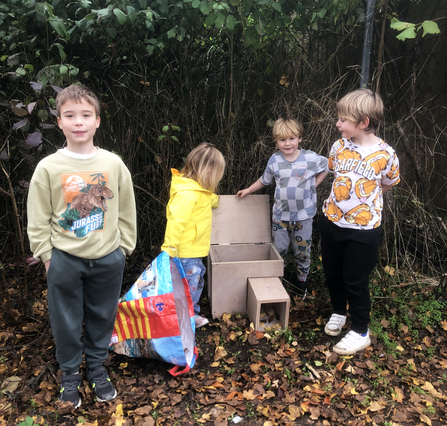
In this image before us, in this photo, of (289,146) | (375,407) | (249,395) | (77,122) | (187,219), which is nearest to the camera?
(77,122)

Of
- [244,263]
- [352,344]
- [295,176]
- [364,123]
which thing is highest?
[364,123]

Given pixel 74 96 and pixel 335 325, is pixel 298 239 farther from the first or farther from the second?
pixel 74 96

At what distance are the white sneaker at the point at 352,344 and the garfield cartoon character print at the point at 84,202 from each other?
1925mm

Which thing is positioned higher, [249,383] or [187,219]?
[187,219]

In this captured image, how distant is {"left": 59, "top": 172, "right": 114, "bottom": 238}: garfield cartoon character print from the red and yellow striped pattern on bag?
645mm

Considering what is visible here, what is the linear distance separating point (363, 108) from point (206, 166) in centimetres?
116

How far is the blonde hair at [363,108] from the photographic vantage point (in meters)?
2.30

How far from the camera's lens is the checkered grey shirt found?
3.08m

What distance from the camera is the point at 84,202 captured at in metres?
1.95

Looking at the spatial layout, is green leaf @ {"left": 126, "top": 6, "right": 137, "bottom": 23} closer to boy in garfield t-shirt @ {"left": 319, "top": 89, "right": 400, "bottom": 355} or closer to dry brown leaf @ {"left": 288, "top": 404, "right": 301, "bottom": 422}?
boy in garfield t-shirt @ {"left": 319, "top": 89, "right": 400, "bottom": 355}

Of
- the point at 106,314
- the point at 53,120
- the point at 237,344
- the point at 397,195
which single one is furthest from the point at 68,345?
the point at 397,195

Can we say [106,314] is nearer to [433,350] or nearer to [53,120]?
[53,120]

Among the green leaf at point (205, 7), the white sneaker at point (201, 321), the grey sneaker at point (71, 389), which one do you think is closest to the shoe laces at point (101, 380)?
the grey sneaker at point (71, 389)

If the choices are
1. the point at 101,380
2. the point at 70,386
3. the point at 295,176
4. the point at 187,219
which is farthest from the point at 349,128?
the point at 70,386
